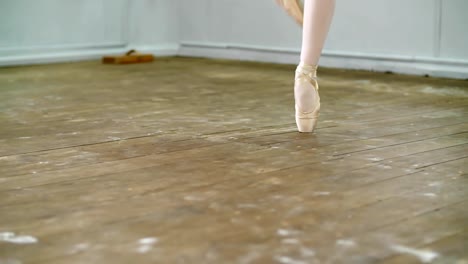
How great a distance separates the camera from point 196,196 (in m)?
1.25

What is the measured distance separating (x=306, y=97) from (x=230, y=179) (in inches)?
21.6

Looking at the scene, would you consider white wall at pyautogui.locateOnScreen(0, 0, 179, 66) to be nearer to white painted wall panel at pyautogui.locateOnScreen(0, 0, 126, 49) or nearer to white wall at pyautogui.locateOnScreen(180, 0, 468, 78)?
white painted wall panel at pyautogui.locateOnScreen(0, 0, 126, 49)

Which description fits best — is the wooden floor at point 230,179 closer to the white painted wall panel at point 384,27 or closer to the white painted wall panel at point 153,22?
the white painted wall panel at point 384,27

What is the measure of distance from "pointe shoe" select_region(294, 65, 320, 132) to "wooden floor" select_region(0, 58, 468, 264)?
0.04m

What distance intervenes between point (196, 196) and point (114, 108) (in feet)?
3.86

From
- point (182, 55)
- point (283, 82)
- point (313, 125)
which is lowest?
point (182, 55)

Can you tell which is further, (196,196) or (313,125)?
(313,125)

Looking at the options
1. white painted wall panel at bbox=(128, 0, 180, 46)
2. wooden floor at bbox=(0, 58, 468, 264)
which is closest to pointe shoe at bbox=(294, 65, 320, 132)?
wooden floor at bbox=(0, 58, 468, 264)

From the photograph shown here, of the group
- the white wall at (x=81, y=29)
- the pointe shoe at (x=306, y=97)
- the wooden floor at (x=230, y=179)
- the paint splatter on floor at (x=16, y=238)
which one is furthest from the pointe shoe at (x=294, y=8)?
the white wall at (x=81, y=29)

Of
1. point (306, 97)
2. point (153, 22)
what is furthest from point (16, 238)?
point (153, 22)

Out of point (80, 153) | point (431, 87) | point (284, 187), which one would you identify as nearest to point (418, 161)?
point (284, 187)

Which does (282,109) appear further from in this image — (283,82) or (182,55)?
(182,55)

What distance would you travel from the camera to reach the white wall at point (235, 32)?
11.0 ft

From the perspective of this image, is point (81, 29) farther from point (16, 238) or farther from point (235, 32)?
point (16, 238)
